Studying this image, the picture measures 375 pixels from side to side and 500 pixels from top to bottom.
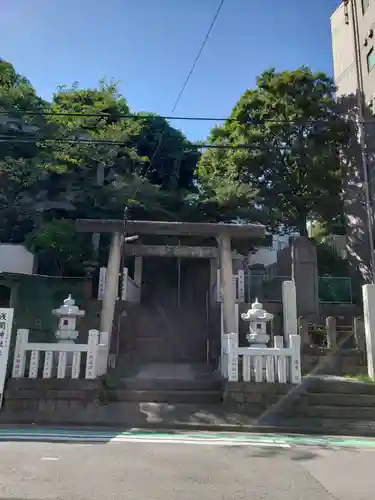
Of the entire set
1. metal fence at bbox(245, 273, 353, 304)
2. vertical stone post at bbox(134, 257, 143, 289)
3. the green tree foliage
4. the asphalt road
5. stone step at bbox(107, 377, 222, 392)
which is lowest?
the asphalt road

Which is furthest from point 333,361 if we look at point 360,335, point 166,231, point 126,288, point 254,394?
point 126,288

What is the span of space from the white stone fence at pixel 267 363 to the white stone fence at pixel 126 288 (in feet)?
17.0

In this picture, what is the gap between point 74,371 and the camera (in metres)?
9.34

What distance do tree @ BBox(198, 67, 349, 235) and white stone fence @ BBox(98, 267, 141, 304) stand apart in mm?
5884

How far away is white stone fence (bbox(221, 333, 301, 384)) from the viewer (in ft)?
30.7

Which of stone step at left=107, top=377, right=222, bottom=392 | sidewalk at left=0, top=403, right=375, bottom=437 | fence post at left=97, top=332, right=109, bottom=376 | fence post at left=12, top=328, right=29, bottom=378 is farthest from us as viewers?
fence post at left=97, top=332, right=109, bottom=376

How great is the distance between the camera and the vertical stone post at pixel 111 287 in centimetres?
1074

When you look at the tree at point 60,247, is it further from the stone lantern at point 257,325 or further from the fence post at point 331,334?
the fence post at point 331,334

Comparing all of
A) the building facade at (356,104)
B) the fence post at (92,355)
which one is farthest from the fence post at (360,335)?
the fence post at (92,355)

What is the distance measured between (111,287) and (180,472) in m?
6.32

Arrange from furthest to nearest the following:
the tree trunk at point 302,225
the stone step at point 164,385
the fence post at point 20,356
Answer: the tree trunk at point 302,225, the stone step at point 164,385, the fence post at point 20,356

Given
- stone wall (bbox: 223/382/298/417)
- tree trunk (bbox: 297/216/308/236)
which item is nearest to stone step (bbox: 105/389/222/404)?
stone wall (bbox: 223/382/298/417)

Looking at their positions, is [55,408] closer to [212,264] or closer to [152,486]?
[152,486]

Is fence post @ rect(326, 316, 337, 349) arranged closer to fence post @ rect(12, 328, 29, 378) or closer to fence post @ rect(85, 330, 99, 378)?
fence post @ rect(85, 330, 99, 378)
